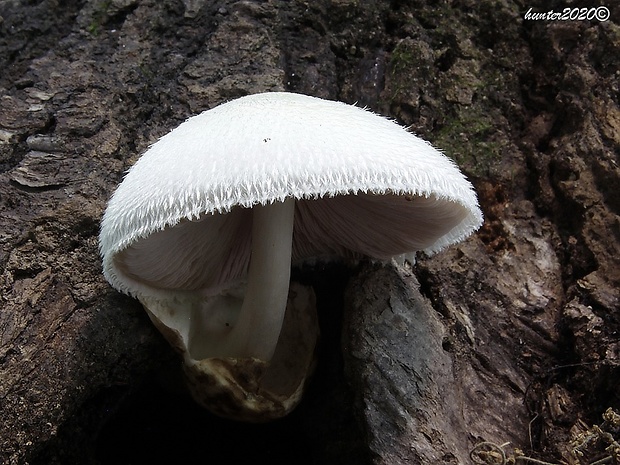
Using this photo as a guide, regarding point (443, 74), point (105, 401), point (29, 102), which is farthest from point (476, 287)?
point (29, 102)

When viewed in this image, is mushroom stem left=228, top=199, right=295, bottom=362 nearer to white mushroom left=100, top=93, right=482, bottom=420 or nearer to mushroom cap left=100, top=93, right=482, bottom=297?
white mushroom left=100, top=93, right=482, bottom=420

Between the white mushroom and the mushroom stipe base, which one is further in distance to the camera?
the mushroom stipe base

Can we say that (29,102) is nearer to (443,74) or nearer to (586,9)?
(443,74)

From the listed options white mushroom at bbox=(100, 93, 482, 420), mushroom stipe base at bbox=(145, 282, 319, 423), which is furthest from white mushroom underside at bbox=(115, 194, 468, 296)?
mushroom stipe base at bbox=(145, 282, 319, 423)

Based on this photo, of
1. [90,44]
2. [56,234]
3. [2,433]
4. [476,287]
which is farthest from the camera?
[90,44]

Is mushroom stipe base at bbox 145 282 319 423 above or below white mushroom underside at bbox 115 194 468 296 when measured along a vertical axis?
below

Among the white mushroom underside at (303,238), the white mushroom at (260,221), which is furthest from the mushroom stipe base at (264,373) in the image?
the white mushroom underside at (303,238)

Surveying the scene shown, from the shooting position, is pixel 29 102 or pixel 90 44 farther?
pixel 90 44
